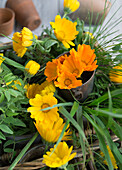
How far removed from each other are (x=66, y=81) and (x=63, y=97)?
0.08 m

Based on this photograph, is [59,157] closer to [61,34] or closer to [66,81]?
[66,81]

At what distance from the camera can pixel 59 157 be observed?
406mm

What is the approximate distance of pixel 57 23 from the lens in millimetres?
480

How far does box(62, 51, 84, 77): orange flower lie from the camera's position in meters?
0.42

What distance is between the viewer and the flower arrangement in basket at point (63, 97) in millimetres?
399

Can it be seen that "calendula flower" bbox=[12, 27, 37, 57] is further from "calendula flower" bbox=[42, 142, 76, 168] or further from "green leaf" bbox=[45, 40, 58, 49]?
"calendula flower" bbox=[42, 142, 76, 168]

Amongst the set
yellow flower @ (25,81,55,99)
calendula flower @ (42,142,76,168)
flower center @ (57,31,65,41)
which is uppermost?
flower center @ (57,31,65,41)

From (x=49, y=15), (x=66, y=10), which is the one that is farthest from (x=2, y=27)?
(x=66, y=10)


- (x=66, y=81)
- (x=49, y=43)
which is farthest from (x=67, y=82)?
(x=49, y=43)

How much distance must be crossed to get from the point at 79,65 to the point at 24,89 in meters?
0.12

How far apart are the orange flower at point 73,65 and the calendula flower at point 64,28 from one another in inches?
2.7

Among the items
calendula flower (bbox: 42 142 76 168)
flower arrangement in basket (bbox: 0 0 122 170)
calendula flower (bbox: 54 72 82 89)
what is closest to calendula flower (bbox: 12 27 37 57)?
flower arrangement in basket (bbox: 0 0 122 170)

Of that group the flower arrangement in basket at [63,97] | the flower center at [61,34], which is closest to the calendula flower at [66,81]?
the flower arrangement in basket at [63,97]

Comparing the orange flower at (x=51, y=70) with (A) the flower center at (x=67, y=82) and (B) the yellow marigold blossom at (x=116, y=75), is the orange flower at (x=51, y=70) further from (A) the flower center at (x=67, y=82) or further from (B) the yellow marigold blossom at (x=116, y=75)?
(B) the yellow marigold blossom at (x=116, y=75)
